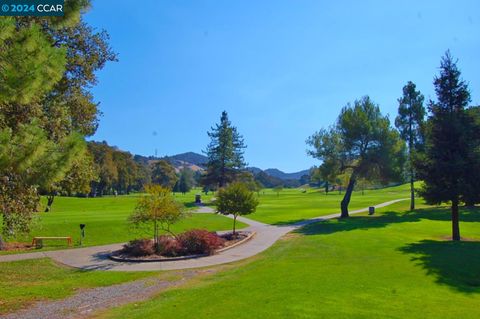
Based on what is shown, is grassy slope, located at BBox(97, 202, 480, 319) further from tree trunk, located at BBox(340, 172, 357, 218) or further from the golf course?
tree trunk, located at BBox(340, 172, 357, 218)

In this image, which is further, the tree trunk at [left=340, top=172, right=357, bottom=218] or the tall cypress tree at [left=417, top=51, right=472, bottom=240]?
the tree trunk at [left=340, top=172, right=357, bottom=218]

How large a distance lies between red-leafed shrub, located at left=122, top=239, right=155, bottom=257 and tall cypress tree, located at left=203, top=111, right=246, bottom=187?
4911 cm

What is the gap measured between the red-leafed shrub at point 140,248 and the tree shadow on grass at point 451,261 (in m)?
12.0

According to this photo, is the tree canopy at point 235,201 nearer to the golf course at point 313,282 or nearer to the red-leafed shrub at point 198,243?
the golf course at point 313,282

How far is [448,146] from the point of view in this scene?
79.5 ft

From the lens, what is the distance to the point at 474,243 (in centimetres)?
2267

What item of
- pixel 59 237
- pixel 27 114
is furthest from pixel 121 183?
pixel 27 114

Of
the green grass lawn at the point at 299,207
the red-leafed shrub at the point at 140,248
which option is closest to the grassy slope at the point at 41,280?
the red-leafed shrub at the point at 140,248

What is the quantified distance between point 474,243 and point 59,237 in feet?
78.7

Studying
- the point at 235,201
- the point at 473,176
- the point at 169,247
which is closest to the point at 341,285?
the point at 169,247

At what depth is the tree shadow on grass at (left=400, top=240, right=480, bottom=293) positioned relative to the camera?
14.4 metres

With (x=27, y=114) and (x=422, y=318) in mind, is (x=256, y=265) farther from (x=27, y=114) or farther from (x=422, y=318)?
(x=27, y=114)

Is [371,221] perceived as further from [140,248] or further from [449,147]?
[140,248]

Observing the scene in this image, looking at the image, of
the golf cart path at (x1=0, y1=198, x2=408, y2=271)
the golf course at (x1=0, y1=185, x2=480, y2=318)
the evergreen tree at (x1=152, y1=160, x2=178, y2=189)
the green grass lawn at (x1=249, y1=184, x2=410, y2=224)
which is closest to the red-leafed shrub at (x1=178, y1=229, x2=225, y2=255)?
the golf cart path at (x1=0, y1=198, x2=408, y2=271)
